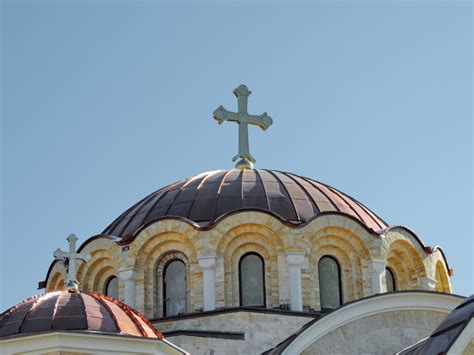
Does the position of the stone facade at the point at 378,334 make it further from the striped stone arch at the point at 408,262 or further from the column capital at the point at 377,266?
the striped stone arch at the point at 408,262

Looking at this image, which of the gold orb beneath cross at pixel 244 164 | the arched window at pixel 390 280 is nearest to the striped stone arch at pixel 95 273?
the gold orb beneath cross at pixel 244 164

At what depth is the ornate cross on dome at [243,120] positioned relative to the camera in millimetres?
24484

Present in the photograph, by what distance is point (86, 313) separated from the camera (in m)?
16.2

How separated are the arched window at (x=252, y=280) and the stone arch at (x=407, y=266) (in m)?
2.96

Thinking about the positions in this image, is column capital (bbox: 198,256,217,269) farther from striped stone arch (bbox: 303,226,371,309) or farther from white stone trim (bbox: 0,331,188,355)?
white stone trim (bbox: 0,331,188,355)

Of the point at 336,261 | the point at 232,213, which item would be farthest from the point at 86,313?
the point at 336,261

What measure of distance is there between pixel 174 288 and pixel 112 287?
1711mm

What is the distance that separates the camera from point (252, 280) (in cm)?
2123

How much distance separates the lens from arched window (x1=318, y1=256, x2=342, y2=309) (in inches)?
840

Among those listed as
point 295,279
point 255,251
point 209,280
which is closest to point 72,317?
point 209,280

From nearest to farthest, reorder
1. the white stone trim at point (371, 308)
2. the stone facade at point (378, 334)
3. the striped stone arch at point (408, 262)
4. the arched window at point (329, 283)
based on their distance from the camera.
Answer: the white stone trim at point (371, 308), the stone facade at point (378, 334), the arched window at point (329, 283), the striped stone arch at point (408, 262)

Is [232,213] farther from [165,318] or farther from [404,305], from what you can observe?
[404,305]

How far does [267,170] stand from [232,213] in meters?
3.20

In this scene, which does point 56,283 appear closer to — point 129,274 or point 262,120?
point 129,274
